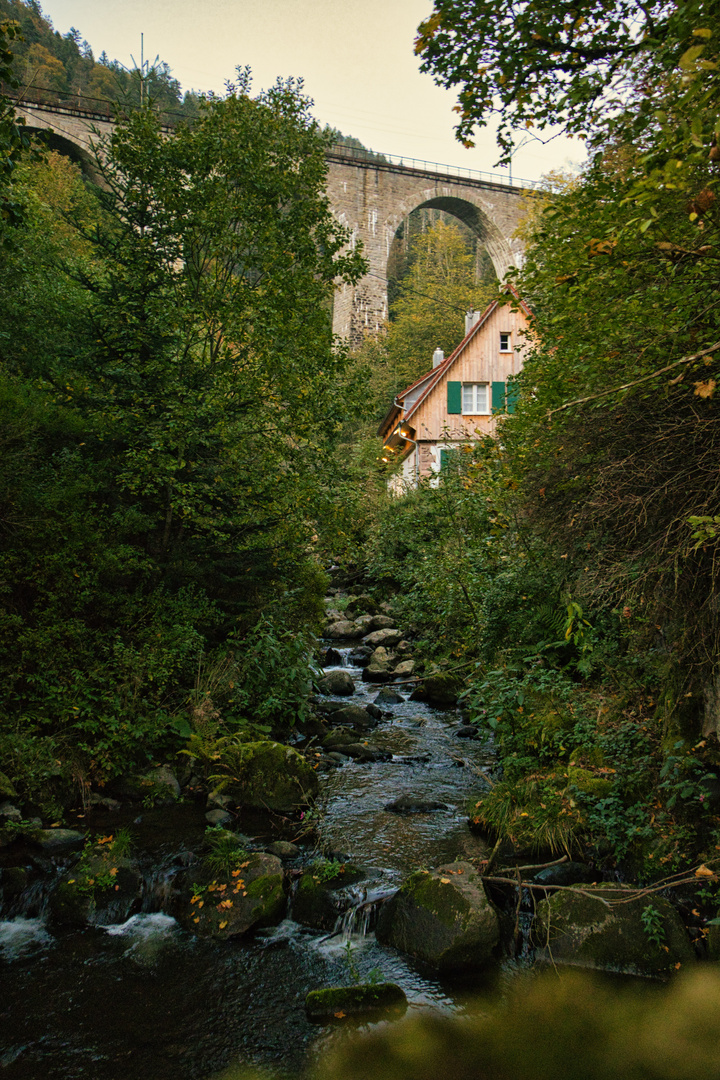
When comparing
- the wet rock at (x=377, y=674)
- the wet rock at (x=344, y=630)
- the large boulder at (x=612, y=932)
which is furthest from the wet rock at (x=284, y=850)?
the wet rock at (x=344, y=630)

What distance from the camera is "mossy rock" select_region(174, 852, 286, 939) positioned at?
4.75 metres

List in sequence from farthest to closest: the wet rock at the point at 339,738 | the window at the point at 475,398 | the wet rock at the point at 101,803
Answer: the window at the point at 475,398
the wet rock at the point at 339,738
the wet rock at the point at 101,803

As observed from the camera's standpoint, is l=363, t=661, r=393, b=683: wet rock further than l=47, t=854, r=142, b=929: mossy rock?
Yes

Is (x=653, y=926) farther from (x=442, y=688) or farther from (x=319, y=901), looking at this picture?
(x=442, y=688)

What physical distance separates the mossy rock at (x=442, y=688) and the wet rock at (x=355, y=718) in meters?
1.38

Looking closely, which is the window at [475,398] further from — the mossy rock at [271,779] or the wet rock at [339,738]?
the mossy rock at [271,779]

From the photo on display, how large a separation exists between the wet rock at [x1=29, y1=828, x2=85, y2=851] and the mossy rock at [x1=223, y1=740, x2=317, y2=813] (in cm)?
150

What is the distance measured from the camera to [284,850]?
224 inches

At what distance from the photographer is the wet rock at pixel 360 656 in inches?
515

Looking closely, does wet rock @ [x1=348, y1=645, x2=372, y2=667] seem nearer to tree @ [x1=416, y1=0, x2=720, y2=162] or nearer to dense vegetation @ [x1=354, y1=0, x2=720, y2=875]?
dense vegetation @ [x1=354, y1=0, x2=720, y2=875]

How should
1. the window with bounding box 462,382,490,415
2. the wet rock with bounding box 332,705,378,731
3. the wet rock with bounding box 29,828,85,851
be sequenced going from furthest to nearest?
the window with bounding box 462,382,490,415
the wet rock with bounding box 332,705,378,731
the wet rock with bounding box 29,828,85,851

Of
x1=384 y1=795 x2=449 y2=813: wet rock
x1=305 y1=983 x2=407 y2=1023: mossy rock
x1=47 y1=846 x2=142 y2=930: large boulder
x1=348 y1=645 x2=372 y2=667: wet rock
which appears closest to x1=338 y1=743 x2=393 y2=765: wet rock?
x1=384 y1=795 x2=449 y2=813: wet rock

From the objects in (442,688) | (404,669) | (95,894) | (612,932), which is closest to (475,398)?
(404,669)

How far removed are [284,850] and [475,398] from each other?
20.0m
